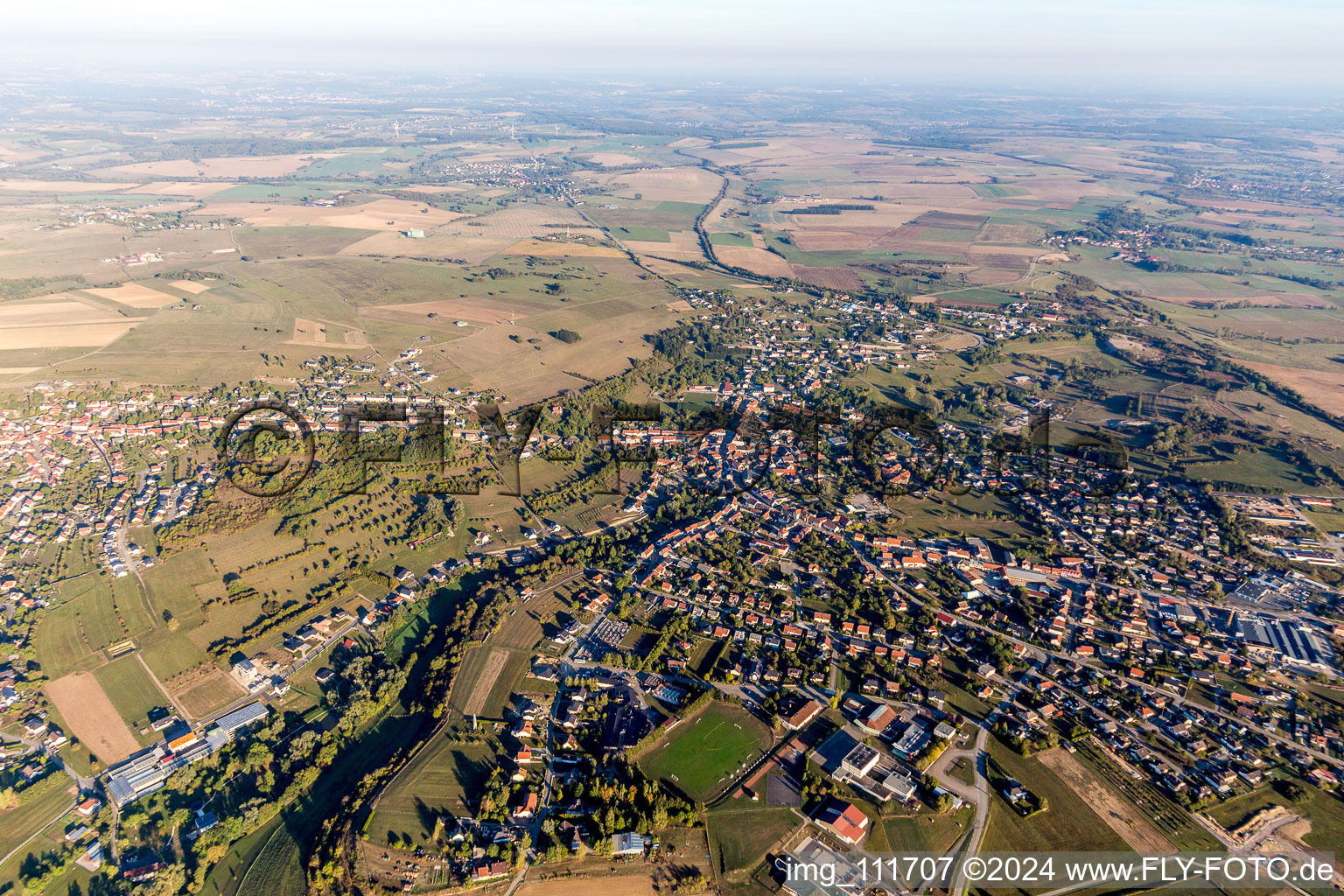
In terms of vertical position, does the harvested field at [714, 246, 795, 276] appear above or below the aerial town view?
above

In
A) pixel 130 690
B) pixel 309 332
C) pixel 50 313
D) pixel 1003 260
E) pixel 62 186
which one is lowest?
pixel 130 690

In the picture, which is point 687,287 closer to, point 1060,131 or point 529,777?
point 529,777

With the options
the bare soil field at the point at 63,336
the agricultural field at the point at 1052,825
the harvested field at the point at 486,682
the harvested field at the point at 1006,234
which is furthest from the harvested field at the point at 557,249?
the agricultural field at the point at 1052,825

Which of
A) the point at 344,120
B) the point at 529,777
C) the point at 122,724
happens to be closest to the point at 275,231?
the point at 122,724

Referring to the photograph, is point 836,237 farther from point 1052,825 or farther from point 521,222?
point 1052,825

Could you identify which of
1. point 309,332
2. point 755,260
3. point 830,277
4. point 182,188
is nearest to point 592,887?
point 309,332

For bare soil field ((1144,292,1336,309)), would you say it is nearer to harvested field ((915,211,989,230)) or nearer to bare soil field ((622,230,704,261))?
harvested field ((915,211,989,230))

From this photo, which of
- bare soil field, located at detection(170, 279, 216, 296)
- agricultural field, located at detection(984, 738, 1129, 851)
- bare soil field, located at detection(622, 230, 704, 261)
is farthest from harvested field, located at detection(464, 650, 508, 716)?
bare soil field, located at detection(622, 230, 704, 261)
